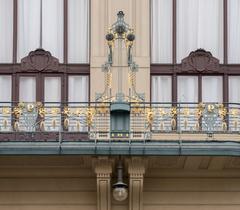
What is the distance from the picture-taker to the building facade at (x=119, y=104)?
75.0ft

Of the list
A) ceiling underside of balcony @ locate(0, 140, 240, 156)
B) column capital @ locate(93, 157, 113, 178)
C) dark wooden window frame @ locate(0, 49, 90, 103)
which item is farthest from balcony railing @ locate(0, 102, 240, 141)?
dark wooden window frame @ locate(0, 49, 90, 103)

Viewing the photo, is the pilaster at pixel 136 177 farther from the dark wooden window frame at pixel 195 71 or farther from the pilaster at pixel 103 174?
the dark wooden window frame at pixel 195 71

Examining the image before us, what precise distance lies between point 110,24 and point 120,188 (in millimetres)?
3843

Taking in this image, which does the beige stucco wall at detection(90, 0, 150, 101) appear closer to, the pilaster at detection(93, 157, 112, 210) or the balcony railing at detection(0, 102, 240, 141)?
the balcony railing at detection(0, 102, 240, 141)

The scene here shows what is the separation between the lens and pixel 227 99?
24516 millimetres

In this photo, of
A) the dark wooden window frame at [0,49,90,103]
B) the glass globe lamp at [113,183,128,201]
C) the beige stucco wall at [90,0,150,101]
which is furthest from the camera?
the dark wooden window frame at [0,49,90,103]

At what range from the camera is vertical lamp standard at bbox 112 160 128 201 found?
73.5 ft

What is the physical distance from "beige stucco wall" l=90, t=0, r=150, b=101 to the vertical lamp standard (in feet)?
6.82

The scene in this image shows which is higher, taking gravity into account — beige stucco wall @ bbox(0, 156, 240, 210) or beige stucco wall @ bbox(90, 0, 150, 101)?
beige stucco wall @ bbox(90, 0, 150, 101)

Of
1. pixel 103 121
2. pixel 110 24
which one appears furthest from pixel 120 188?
pixel 110 24

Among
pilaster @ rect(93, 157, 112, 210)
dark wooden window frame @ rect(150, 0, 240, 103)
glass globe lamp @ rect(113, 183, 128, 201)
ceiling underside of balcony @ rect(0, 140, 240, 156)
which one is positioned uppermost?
dark wooden window frame @ rect(150, 0, 240, 103)

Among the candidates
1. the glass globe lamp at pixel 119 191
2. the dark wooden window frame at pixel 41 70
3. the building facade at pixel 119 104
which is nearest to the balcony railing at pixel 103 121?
the building facade at pixel 119 104

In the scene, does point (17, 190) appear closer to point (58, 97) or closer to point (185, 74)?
point (58, 97)

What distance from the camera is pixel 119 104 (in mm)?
22953
